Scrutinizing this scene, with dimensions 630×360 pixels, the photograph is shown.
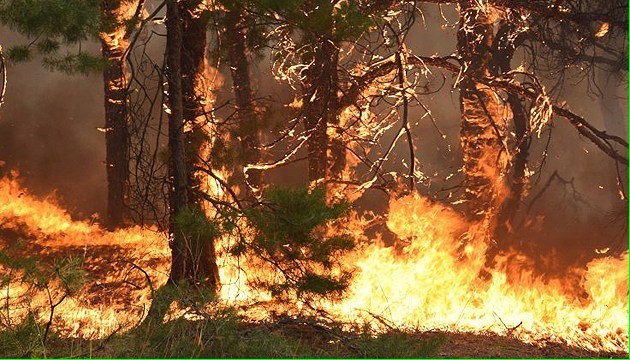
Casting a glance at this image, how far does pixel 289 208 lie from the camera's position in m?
5.97

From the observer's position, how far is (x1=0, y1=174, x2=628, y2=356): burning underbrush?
7.05 m

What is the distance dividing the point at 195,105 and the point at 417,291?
332cm

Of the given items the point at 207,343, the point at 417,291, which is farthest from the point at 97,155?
the point at 207,343

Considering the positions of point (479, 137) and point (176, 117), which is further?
point (479, 137)

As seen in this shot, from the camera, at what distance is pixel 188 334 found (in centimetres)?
573

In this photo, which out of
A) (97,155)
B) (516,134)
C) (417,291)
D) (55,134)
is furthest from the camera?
(55,134)

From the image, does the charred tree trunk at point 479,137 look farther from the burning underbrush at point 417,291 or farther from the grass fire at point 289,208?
the burning underbrush at point 417,291

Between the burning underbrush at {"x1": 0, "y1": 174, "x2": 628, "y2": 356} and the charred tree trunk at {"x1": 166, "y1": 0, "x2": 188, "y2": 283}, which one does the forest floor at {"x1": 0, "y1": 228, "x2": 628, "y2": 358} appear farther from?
the charred tree trunk at {"x1": 166, "y1": 0, "x2": 188, "y2": 283}

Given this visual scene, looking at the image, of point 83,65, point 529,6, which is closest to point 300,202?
point 83,65

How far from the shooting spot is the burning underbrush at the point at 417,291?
705cm

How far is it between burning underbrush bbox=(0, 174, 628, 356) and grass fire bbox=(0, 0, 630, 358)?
39mm

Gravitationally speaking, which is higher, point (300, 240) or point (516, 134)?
point (516, 134)

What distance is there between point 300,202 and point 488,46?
581 cm

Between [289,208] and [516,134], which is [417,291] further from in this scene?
[516,134]
